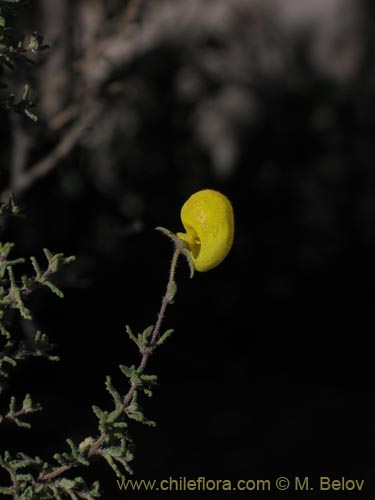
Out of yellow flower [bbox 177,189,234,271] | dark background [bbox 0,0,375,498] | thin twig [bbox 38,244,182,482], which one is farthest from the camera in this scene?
dark background [bbox 0,0,375,498]

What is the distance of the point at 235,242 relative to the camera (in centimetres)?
521

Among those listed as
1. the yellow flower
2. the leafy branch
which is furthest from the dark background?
the leafy branch

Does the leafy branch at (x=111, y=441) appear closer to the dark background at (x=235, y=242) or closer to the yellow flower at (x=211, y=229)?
the yellow flower at (x=211, y=229)

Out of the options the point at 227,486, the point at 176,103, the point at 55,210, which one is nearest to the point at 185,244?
the point at 227,486

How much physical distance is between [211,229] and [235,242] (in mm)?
3906

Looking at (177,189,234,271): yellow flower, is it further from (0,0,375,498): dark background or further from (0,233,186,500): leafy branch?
(0,0,375,498): dark background

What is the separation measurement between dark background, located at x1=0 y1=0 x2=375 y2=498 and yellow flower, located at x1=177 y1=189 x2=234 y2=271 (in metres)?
2.19

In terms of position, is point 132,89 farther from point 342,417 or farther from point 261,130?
point 342,417

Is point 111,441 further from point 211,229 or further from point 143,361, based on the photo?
A: point 211,229

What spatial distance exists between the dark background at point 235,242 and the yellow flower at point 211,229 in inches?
86.1

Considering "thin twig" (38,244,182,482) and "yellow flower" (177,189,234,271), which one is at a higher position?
"yellow flower" (177,189,234,271)

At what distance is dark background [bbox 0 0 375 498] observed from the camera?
4.08 m

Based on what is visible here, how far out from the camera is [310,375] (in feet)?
16.4

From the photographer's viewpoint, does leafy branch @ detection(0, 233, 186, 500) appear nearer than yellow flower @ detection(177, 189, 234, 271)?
Yes
